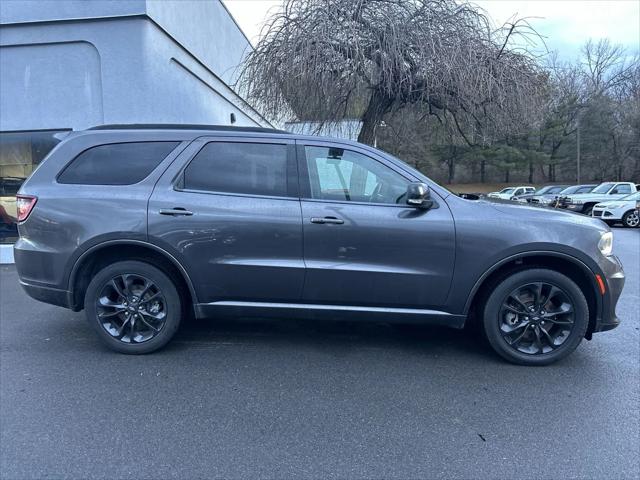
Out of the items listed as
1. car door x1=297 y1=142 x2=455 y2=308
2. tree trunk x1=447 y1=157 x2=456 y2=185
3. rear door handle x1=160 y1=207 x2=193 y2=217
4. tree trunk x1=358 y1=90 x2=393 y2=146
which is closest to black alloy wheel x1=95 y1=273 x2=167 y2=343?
rear door handle x1=160 y1=207 x2=193 y2=217

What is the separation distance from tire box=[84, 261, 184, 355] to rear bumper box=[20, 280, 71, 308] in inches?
7.0

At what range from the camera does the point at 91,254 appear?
11.9 feet

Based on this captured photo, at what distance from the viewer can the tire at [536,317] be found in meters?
3.44

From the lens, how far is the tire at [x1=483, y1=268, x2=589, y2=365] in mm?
3436

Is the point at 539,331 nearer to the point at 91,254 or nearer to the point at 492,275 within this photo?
the point at 492,275

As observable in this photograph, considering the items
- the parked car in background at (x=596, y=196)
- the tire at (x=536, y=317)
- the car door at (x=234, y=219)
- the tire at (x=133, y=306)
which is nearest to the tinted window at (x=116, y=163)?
the car door at (x=234, y=219)

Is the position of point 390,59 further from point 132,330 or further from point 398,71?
point 132,330

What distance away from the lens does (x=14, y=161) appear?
8.10 meters

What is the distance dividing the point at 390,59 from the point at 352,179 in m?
6.86

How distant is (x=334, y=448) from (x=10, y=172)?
8682 mm

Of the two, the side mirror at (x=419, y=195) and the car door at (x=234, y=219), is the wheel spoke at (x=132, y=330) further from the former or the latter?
the side mirror at (x=419, y=195)

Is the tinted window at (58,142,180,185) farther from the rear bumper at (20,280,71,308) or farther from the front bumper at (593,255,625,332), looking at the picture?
the front bumper at (593,255,625,332)

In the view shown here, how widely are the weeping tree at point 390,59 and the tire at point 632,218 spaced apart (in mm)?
7069

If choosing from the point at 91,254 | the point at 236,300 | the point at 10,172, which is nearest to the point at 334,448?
the point at 236,300
